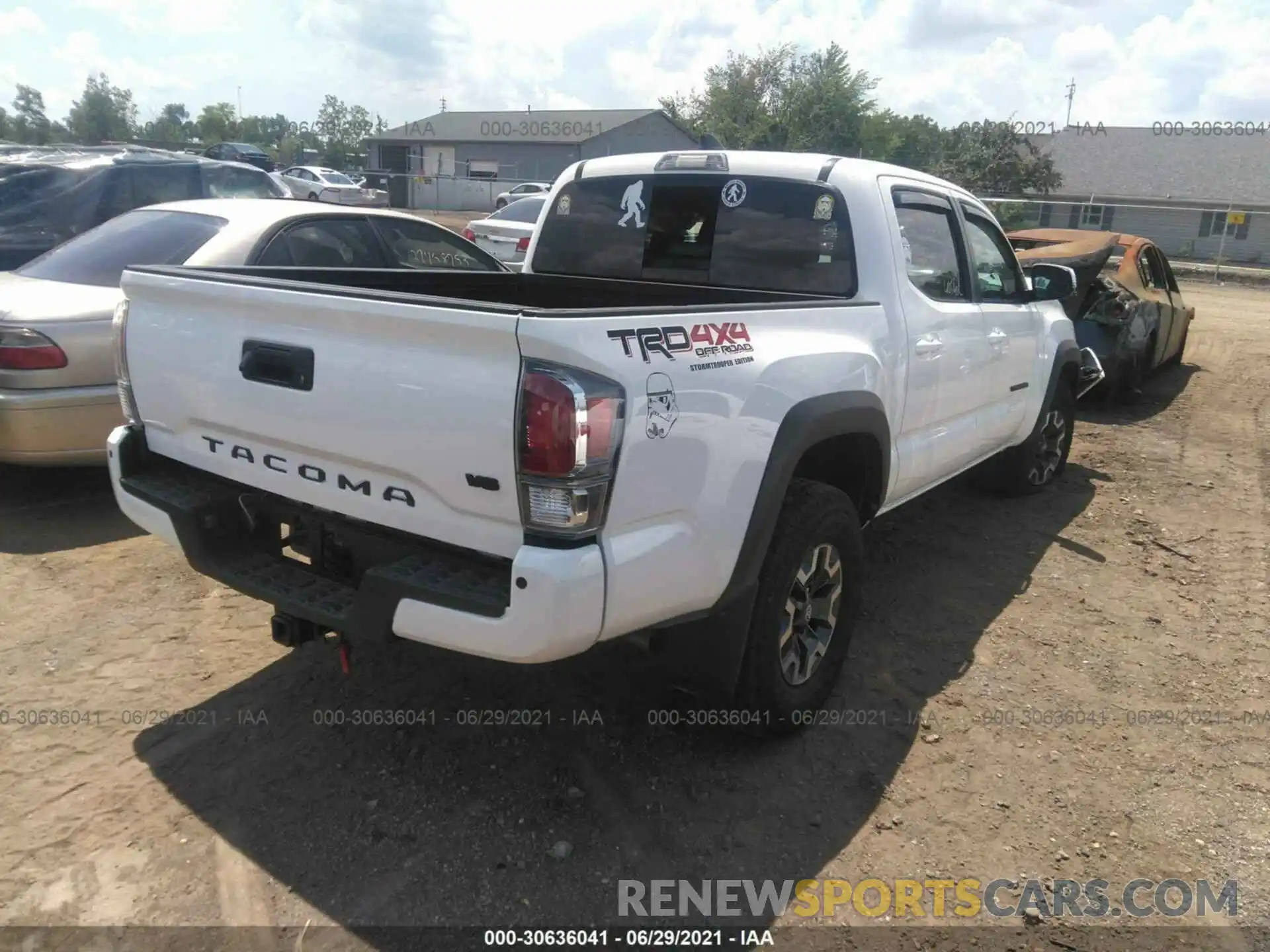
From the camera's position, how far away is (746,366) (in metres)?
2.67

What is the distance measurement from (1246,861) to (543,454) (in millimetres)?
2561

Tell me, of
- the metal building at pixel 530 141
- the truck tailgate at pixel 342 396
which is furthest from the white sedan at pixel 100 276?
the metal building at pixel 530 141

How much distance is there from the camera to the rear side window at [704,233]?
3656 millimetres

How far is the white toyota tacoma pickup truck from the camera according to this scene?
7.41 feet

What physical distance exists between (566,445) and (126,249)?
4446 millimetres

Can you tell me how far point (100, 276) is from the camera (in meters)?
5.24

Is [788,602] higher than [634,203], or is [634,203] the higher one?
[634,203]

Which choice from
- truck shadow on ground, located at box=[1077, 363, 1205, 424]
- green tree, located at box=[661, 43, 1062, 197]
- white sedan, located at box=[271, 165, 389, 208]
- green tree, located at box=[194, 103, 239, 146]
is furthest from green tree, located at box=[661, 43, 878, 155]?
green tree, located at box=[194, 103, 239, 146]

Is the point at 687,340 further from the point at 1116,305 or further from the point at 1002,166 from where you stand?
the point at 1002,166

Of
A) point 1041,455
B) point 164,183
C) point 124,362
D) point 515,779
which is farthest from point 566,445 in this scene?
point 164,183

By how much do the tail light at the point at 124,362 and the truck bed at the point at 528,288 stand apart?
13.8 inches

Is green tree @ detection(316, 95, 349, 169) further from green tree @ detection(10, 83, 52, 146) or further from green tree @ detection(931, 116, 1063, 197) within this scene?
green tree @ detection(931, 116, 1063, 197)

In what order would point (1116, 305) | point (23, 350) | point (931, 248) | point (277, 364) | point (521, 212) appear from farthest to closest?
point (521, 212) < point (1116, 305) < point (23, 350) < point (931, 248) < point (277, 364)

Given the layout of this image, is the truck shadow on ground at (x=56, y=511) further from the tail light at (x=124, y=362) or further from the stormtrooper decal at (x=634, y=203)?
→ the stormtrooper decal at (x=634, y=203)
